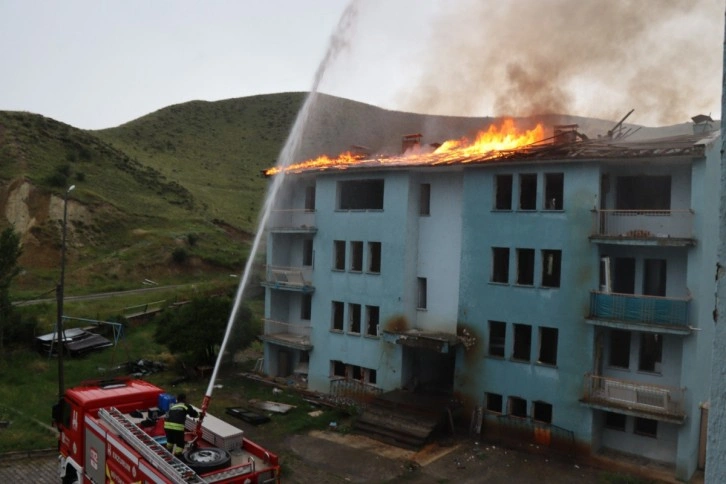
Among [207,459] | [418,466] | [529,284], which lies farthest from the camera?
[529,284]

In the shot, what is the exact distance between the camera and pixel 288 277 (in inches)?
1268

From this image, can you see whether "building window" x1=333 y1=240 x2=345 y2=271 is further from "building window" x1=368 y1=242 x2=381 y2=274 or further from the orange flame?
the orange flame

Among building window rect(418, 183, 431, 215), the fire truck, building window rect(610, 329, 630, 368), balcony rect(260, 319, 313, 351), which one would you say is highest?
building window rect(418, 183, 431, 215)

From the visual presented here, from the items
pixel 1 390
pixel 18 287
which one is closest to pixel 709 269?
pixel 1 390

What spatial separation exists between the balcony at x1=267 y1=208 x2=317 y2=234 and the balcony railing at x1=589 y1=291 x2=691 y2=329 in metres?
14.9

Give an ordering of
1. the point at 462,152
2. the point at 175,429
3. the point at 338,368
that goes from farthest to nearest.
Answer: the point at 338,368 → the point at 462,152 → the point at 175,429

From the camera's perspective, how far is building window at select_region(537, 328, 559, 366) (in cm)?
2338

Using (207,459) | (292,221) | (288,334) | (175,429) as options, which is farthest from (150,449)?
(292,221)

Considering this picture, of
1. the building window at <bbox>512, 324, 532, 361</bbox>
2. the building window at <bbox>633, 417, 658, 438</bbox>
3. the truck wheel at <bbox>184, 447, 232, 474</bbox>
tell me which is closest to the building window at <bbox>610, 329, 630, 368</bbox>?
the building window at <bbox>633, 417, 658, 438</bbox>

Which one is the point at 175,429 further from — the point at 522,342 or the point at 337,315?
the point at 337,315

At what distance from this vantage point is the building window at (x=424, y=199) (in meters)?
28.2

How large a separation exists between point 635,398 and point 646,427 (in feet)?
6.21

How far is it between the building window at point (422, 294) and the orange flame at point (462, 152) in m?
5.80

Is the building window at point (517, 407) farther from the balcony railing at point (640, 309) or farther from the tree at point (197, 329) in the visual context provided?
the tree at point (197, 329)
